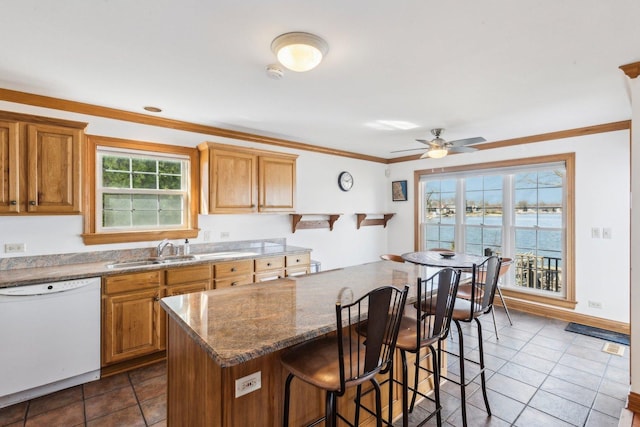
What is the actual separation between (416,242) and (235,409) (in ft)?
15.5

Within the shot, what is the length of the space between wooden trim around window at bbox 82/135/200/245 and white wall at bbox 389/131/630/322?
4556 millimetres

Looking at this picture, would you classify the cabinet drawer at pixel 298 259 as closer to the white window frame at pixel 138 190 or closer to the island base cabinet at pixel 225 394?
the white window frame at pixel 138 190

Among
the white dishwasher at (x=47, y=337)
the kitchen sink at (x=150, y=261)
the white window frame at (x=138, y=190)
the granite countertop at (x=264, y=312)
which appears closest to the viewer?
the granite countertop at (x=264, y=312)

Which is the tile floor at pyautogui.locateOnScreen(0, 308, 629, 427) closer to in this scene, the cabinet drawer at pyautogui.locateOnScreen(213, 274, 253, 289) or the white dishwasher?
the white dishwasher

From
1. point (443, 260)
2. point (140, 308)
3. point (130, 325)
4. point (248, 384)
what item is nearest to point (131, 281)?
point (140, 308)

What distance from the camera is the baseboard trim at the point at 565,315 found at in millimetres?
3594

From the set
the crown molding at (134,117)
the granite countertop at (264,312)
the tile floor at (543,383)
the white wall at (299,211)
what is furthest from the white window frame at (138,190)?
the tile floor at (543,383)

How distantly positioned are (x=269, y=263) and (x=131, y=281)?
1411 mm

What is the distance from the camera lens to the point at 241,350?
3.82 ft

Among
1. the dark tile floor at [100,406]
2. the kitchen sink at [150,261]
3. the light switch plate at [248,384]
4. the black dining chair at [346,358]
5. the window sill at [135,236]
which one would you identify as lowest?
the dark tile floor at [100,406]

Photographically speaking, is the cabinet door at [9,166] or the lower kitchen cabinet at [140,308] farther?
the lower kitchen cabinet at [140,308]

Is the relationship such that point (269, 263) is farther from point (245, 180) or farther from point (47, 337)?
point (47, 337)

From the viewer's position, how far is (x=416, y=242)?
5.56m

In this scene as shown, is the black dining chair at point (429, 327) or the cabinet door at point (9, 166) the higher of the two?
the cabinet door at point (9, 166)
